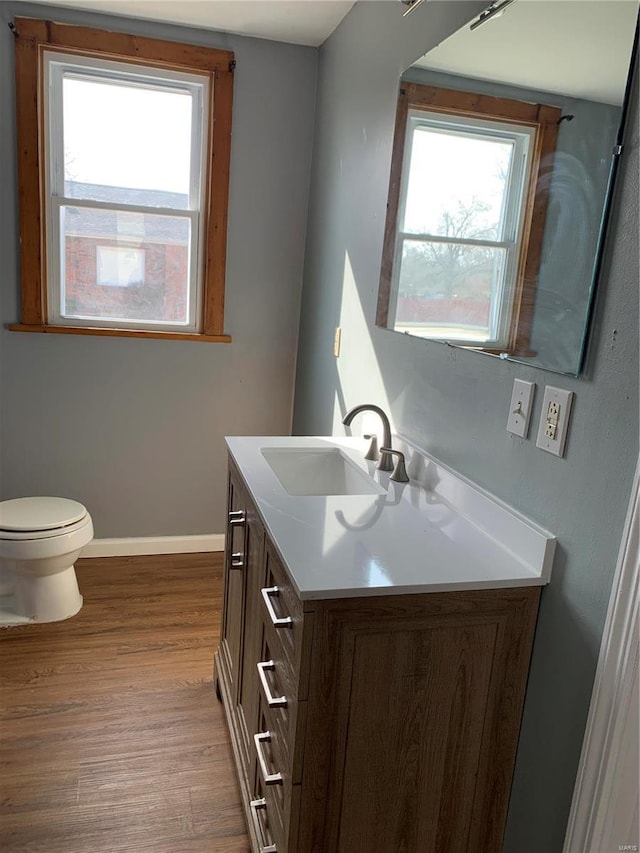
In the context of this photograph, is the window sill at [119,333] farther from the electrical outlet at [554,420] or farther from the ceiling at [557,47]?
the electrical outlet at [554,420]

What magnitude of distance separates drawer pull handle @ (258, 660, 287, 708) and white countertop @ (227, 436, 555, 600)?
0.96ft

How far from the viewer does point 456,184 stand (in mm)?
1824

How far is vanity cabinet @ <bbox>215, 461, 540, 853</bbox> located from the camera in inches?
49.2

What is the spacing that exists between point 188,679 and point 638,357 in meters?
1.97

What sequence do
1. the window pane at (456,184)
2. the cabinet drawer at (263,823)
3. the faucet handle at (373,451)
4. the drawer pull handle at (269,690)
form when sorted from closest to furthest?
the drawer pull handle at (269,690), the cabinet drawer at (263,823), the window pane at (456,184), the faucet handle at (373,451)

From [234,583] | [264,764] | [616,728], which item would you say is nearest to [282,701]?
[264,764]

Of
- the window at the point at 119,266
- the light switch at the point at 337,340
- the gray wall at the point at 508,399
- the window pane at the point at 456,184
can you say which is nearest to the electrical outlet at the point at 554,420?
the gray wall at the point at 508,399

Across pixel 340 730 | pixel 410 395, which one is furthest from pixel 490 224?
pixel 340 730

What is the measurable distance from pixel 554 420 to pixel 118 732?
1.70 m

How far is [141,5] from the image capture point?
272 cm

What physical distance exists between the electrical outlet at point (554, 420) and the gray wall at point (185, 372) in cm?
218

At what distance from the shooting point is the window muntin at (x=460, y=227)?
5.04ft

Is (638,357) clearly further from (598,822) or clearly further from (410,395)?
(410,395)

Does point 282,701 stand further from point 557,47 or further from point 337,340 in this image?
point 337,340
